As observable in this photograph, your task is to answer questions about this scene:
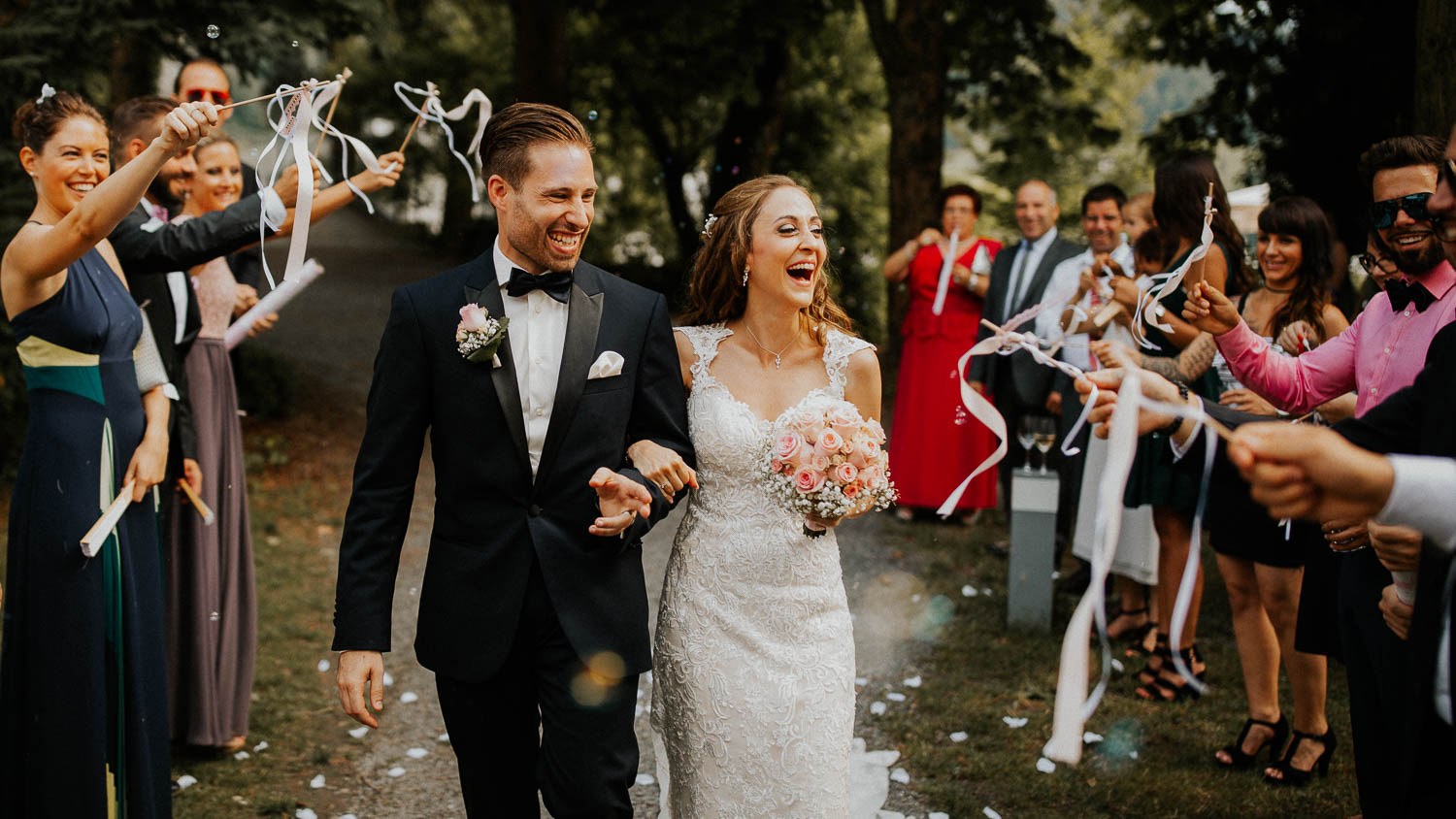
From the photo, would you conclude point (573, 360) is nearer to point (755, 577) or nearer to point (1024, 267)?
point (755, 577)

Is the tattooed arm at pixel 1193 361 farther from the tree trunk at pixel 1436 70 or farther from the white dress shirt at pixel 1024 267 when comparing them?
the white dress shirt at pixel 1024 267

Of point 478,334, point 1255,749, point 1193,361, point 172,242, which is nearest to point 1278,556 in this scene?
point 1255,749

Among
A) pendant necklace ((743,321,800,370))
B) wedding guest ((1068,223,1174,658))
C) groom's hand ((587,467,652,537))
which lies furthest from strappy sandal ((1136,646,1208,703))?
groom's hand ((587,467,652,537))

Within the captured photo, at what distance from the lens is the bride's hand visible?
3.25m

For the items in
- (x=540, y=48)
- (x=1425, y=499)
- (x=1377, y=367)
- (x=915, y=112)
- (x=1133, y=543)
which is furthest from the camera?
(x=540, y=48)

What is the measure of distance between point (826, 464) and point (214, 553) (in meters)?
3.11

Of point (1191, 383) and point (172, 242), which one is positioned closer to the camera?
point (172, 242)

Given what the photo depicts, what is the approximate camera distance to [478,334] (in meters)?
3.09

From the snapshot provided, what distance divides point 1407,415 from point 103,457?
3931mm

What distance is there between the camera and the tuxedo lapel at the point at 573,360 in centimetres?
320

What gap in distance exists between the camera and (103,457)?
3955 mm

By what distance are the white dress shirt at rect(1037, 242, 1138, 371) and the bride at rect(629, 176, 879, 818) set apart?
3643 millimetres

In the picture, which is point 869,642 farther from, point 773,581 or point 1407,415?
point 1407,415

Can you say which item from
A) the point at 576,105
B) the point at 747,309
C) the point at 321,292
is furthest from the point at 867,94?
the point at 747,309
